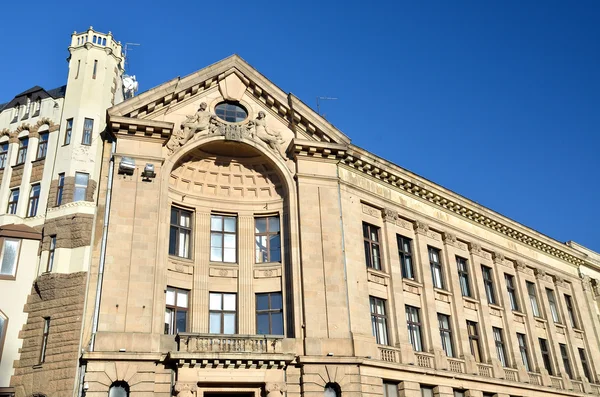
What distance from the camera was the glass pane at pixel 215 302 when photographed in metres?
27.5

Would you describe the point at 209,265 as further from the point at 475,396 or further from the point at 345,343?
the point at 475,396

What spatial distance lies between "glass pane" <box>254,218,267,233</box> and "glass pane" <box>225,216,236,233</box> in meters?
1.08

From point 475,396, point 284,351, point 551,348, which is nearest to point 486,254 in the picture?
point 551,348

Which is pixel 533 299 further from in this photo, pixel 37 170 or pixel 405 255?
pixel 37 170

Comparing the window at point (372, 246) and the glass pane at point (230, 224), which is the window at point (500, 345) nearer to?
the window at point (372, 246)

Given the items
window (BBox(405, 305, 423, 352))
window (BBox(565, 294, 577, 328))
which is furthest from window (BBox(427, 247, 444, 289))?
window (BBox(565, 294, 577, 328))

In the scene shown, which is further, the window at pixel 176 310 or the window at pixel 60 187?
the window at pixel 60 187

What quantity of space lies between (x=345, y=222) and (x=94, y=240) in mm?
11697

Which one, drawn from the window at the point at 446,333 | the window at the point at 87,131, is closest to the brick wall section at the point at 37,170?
the window at the point at 87,131

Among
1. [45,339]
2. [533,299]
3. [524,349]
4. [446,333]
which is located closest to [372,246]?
[446,333]

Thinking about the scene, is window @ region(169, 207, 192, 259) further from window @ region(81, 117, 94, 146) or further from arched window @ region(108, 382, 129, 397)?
arched window @ region(108, 382, 129, 397)

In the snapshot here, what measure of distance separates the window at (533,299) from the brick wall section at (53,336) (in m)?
28.6

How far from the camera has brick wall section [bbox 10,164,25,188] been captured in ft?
94.0

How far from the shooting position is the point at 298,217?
2889 centimetres
